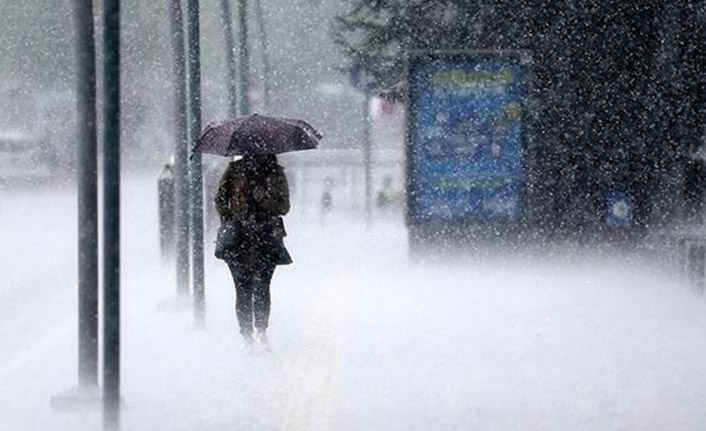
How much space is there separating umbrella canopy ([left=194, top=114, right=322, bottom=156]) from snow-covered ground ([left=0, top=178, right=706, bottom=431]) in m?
1.55

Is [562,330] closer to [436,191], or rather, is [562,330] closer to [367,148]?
[436,191]

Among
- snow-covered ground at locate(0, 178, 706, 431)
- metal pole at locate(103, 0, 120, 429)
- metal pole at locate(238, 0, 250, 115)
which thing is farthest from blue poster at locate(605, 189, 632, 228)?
metal pole at locate(103, 0, 120, 429)

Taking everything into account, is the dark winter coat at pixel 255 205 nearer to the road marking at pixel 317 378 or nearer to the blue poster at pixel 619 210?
the road marking at pixel 317 378

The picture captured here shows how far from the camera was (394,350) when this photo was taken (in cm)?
1220

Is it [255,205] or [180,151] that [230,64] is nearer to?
[180,151]

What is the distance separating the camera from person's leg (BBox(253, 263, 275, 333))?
480 inches

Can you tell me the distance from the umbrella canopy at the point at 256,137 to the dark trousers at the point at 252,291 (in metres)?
0.92

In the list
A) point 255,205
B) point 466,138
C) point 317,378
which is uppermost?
point 466,138

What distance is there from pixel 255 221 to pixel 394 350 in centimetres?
144

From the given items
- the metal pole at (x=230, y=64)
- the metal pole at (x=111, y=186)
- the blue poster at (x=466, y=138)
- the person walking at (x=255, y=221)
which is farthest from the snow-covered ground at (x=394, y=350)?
the metal pole at (x=230, y=64)

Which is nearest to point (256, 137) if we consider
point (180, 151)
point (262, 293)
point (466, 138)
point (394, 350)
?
point (262, 293)

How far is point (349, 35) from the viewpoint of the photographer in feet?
73.7

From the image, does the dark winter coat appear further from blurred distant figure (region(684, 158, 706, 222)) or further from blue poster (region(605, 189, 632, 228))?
blue poster (region(605, 189, 632, 228))

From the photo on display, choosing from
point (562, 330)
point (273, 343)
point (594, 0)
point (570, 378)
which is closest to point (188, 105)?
point (273, 343)
